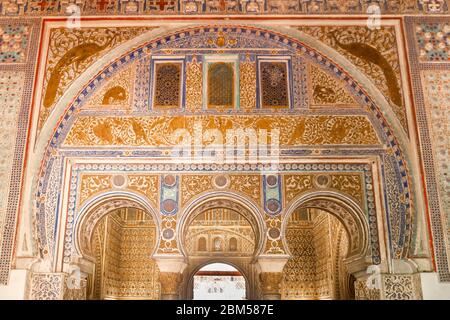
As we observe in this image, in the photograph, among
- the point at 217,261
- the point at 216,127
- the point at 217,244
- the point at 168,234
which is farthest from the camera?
the point at 217,244

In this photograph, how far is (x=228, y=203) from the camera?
768 centimetres

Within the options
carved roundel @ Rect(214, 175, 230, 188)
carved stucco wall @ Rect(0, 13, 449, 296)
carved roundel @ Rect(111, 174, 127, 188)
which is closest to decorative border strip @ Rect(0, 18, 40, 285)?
carved stucco wall @ Rect(0, 13, 449, 296)

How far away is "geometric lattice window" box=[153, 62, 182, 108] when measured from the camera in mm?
7945

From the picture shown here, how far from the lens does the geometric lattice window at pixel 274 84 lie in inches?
312

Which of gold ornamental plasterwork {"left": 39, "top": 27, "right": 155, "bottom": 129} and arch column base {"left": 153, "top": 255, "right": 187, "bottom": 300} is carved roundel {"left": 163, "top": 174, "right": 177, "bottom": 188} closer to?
arch column base {"left": 153, "top": 255, "right": 187, "bottom": 300}


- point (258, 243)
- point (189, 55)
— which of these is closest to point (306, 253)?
point (258, 243)

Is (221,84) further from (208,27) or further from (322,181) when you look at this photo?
(322,181)

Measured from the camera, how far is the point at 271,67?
323 inches

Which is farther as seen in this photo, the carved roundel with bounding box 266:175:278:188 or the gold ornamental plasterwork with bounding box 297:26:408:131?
the gold ornamental plasterwork with bounding box 297:26:408:131

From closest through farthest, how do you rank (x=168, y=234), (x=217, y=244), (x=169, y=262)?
(x=169, y=262)
(x=168, y=234)
(x=217, y=244)

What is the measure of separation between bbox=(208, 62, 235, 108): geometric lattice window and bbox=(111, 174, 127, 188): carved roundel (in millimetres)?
1719

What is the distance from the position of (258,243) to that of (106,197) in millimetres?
2334

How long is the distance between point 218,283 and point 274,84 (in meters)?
7.67

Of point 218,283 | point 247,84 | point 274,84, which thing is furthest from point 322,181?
point 218,283
